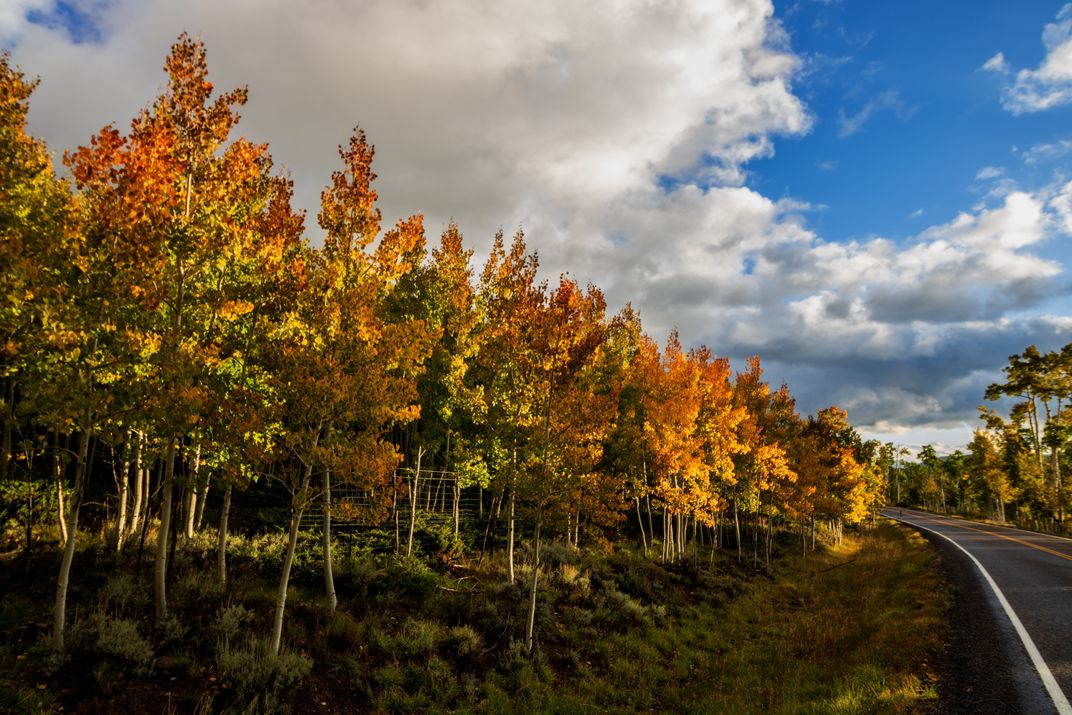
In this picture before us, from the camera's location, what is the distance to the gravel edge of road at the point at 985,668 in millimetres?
7613

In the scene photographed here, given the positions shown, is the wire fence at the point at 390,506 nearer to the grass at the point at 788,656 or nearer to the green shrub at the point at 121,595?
the green shrub at the point at 121,595

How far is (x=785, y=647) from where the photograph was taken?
1697 cm

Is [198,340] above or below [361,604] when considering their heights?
above

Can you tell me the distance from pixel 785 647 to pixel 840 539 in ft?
134

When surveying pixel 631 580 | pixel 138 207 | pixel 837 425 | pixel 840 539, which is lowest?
pixel 840 539

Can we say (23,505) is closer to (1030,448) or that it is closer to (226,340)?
(226,340)

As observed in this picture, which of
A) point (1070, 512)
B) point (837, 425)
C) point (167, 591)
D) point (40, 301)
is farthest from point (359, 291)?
point (1070, 512)

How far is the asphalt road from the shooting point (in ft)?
25.6

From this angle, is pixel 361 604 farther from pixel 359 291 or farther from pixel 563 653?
pixel 359 291

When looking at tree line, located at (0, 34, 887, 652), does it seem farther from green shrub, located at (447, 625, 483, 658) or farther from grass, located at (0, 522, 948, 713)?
green shrub, located at (447, 625, 483, 658)

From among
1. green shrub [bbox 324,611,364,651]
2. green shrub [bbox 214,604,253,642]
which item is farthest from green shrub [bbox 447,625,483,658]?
green shrub [bbox 214,604,253,642]

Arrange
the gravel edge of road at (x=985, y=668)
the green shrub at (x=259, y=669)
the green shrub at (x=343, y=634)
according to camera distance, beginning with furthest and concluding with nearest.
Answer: the green shrub at (x=343, y=634) < the green shrub at (x=259, y=669) < the gravel edge of road at (x=985, y=668)

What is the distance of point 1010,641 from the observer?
1031 centimetres

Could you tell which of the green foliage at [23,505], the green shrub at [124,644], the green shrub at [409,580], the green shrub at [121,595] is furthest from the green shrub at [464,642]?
the green foliage at [23,505]
